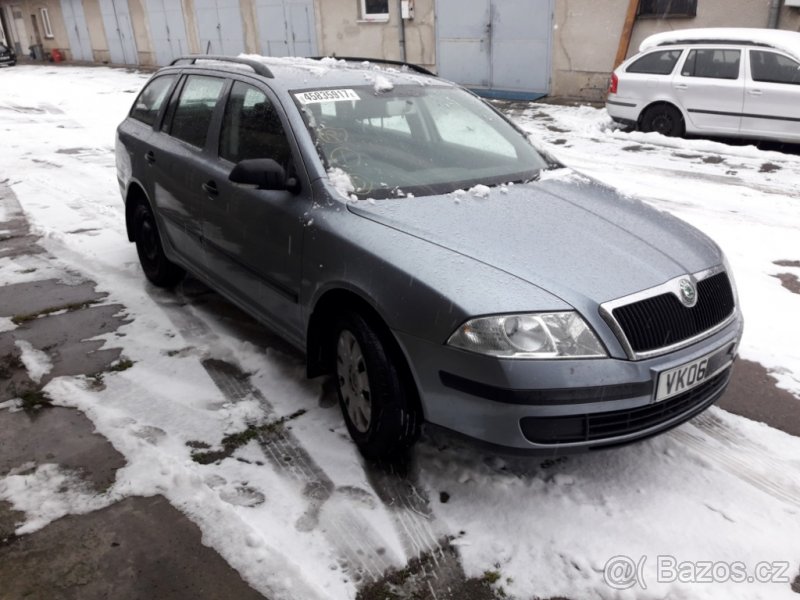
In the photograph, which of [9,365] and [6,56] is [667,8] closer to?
[9,365]

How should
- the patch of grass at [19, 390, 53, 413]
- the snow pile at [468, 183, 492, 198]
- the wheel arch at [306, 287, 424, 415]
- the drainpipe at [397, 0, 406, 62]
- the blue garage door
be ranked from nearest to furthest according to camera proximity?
the wheel arch at [306, 287, 424, 415]
the snow pile at [468, 183, 492, 198]
the patch of grass at [19, 390, 53, 413]
the blue garage door
the drainpipe at [397, 0, 406, 62]

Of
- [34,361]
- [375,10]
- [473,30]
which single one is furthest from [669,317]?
[375,10]

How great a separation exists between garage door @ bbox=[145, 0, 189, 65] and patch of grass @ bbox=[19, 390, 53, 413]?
23.4 meters

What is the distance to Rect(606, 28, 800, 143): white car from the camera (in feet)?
30.0

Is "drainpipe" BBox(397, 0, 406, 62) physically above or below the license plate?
above

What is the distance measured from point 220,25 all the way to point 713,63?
699 inches

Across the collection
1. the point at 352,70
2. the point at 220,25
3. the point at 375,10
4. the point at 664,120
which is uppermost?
the point at 375,10

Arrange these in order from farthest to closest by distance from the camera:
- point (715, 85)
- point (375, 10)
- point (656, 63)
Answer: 1. point (375, 10)
2. point (656, 63)
3. point (715, 85)

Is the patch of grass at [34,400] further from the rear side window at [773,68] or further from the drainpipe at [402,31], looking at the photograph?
the drainpipe at [402,31]

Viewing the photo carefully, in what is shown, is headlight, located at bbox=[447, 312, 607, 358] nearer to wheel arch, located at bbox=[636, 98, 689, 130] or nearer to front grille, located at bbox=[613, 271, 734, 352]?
front grille, located at bbox=[613, 271, 734, 352]

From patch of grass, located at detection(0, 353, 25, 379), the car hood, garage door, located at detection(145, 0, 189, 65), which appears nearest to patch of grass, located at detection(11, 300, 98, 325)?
patch of grass, located at detection(0, 353, 25, 379)

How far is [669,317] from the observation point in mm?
2639

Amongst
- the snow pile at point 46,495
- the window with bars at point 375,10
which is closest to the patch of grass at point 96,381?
the snow pile at point 46,495

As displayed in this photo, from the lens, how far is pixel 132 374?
391 cm
